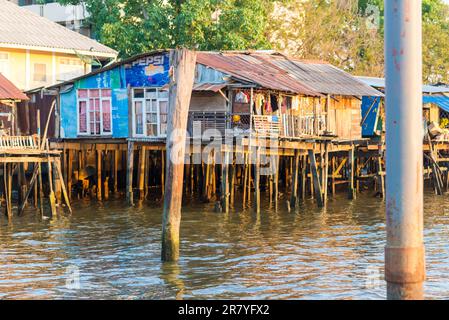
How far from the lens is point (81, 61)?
34.1 metres

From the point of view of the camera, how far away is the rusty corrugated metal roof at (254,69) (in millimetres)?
25359

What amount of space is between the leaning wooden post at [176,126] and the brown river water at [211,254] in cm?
100

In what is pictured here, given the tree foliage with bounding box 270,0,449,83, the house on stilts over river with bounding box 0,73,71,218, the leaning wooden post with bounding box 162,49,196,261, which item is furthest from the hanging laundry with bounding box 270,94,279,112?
the tree foliage with bounding box 270,0,449,83

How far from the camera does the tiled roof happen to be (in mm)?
31359

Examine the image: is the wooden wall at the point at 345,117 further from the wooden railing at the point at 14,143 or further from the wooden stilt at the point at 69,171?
the wooden railing at the point at 14,143

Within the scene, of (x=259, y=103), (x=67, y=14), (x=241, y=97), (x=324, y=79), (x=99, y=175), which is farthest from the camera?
(x=67, y=14)

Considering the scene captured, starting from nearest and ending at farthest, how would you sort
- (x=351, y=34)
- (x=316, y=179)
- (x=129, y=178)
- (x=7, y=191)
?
1. (x=7, y=191)
2. (x=316, y=179)
3. (x=129, y=178)
4. (x=351, y=34)

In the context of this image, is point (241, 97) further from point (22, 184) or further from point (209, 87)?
point (22, 184)

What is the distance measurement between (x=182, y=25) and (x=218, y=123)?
11.2 meters

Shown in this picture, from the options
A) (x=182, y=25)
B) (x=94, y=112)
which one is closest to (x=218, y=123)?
(x=94, y=112)

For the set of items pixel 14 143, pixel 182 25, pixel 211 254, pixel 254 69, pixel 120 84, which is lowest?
pixel 211 254

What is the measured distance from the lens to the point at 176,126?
536 inches
